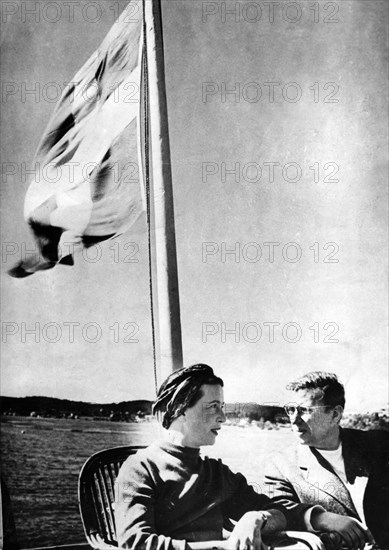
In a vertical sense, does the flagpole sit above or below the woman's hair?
above

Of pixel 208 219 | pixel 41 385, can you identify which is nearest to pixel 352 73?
pixel 208 219

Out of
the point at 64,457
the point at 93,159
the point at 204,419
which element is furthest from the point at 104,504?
the point at 93,159

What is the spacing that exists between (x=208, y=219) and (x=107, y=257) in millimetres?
706

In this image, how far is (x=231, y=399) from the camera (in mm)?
5262

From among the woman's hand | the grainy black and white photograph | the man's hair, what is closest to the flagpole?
the grainy black and white photograph

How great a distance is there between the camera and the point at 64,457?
206 inches

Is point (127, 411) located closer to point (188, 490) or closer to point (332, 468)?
point (188, 490)

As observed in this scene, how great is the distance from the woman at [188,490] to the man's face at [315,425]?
1.38 ft

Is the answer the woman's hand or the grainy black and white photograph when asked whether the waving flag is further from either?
the woman's hand

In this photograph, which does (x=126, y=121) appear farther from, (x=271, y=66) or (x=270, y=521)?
A: (x=270, y=521)

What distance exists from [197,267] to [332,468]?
1.53 metres

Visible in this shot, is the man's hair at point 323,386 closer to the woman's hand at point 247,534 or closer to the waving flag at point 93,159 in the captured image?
the woman's hand at point 247,534

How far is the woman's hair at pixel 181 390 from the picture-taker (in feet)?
17.0

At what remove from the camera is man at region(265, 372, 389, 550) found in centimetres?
517
